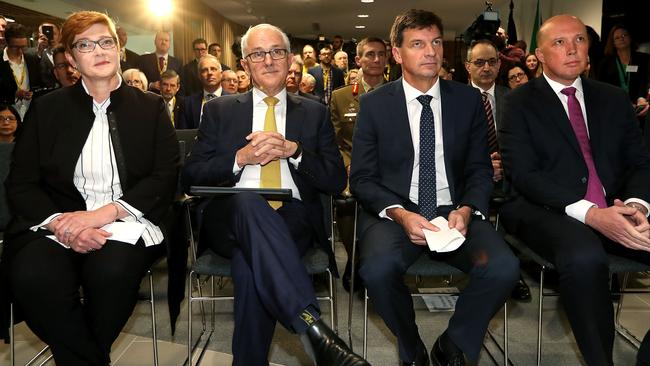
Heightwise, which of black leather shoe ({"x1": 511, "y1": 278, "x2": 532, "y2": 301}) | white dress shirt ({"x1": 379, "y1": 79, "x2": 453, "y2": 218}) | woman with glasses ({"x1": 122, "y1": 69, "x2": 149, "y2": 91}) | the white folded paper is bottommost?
black leather shoe ({"x1": 511, "y1": 278, "x2": 532, "y2": 301})

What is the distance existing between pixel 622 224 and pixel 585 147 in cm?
50

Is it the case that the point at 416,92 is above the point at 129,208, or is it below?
above

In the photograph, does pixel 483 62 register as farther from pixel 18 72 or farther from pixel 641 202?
pixel 18 72

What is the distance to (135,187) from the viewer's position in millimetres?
2207

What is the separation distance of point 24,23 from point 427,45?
507 centimetres

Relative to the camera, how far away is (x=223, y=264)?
85.3 inches

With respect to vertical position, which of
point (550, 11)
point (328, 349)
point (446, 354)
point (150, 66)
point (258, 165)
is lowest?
point (446, 354)

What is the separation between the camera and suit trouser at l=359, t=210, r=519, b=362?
6.59 ft

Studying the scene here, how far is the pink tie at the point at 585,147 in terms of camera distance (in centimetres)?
239

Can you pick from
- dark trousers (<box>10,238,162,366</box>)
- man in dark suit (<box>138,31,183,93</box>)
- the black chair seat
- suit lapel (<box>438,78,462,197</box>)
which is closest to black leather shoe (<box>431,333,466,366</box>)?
the black chair seat

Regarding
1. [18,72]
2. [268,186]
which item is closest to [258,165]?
[268,186]

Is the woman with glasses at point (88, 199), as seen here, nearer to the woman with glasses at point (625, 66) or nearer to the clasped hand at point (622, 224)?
the clasped hand at point (622, 224)

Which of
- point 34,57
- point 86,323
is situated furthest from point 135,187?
point 34,57

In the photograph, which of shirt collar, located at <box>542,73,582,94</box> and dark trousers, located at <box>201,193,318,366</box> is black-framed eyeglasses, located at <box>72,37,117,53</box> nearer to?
dark trousers, located at <box>201,193,318,366</box>
